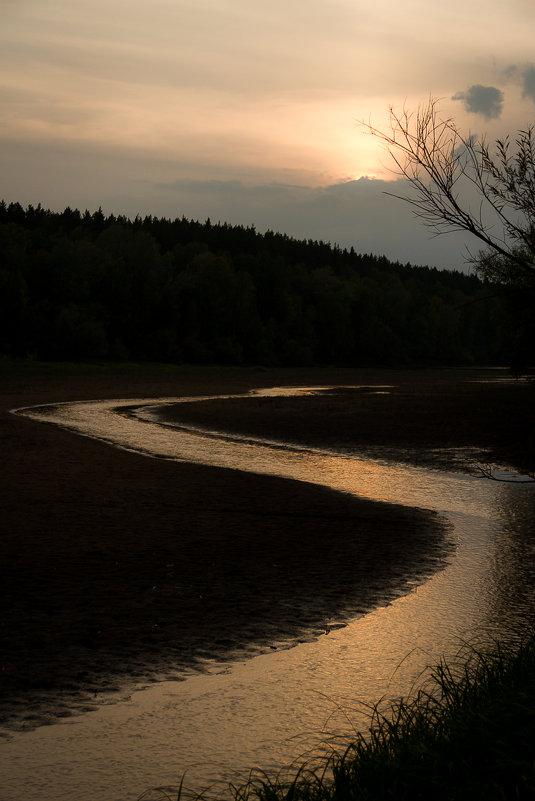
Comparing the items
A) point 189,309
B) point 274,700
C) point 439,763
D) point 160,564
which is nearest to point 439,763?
point 439,763

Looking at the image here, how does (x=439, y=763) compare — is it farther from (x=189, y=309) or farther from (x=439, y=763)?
(x=189, y=309)

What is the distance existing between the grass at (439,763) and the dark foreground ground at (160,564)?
213cm

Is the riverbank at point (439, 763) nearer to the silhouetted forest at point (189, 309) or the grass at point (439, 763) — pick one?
the grass at point (439, 763)

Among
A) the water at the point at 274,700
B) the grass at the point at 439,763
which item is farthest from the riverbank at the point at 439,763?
the water at the point at 274,700

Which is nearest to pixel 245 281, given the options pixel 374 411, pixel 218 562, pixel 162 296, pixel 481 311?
pixel 162 296

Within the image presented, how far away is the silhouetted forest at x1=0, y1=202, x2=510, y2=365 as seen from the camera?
9806 centimetres

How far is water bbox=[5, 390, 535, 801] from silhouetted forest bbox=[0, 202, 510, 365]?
6217 centimetres

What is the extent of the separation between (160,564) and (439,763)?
669 centimetres

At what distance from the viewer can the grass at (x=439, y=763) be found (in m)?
4.80

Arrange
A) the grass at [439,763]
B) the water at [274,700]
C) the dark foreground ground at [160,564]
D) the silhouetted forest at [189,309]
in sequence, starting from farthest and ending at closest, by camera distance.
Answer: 1. the silhouetted forest at [189,309]
2. the dark foreground ground at [160,564]
3. the water at [274,700]
4. the grass at [439,763]

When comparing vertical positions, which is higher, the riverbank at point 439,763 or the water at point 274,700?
the riverbank at point 439,763

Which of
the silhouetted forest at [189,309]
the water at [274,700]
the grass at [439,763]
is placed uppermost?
the silhouetted forest at [189,309]

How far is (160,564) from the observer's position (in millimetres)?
11273

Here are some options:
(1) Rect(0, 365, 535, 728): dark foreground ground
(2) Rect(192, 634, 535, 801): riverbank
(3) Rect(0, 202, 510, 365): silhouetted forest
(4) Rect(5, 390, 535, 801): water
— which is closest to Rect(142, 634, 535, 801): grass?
(2) Rect(192, 634, 535, 801): riverbank
